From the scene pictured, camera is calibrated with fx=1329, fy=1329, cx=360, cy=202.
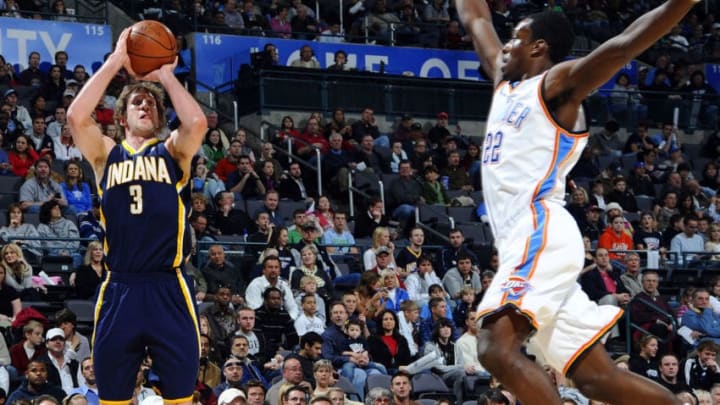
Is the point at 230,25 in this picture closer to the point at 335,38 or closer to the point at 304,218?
the point at 335,38

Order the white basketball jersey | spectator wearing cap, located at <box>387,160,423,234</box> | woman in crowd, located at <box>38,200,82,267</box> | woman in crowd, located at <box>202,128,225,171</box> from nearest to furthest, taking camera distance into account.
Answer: the white basketball jersey < woman in crowd, located at <box>38,200,82,267</box> < woman in crowd, located at <box>202,128,225,171</box> < spectator wearing cap, located at <box>387,160,423,234</box>

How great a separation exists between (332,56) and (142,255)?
50.1ft

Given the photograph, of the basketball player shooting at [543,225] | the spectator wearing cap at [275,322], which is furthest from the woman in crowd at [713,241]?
the basketball player shooting at [543,225]

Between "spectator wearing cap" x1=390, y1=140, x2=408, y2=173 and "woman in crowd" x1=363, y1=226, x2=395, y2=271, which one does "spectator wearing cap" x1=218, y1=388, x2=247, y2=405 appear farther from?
"spectator wearing cap" x1=390, y1=140, x2=408, y2=173

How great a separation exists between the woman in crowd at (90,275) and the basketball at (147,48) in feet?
22.4

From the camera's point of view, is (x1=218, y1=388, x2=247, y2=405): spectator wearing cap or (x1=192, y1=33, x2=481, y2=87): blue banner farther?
(x1=192, y1=33, x2=481, y2=87): blue banner

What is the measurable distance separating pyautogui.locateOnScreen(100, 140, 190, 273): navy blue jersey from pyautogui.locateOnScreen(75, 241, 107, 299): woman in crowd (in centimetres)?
687

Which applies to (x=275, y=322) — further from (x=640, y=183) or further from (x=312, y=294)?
(x=640, y=183)

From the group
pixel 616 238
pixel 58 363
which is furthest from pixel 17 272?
pixel 616 238

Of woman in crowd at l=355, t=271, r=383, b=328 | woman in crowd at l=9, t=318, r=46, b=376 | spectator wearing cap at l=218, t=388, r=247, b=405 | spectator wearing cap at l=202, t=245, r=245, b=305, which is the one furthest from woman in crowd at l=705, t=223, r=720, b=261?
woman in crowd at l=9, t=318, r=46, b=376

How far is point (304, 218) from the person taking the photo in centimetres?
1612

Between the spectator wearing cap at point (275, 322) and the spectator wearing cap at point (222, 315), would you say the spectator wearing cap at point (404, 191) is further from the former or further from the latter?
the spectator wearing cap at point (222, 315)

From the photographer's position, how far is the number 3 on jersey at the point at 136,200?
675cm

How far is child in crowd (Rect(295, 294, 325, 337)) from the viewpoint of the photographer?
1391 centimetres
